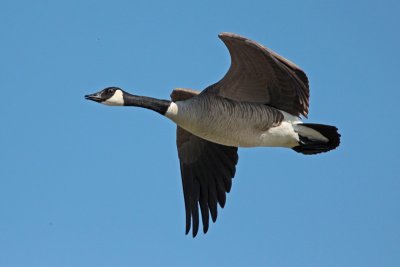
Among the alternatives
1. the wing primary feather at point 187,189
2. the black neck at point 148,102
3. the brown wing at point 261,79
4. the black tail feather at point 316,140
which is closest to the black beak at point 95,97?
the black neck at point 148,102

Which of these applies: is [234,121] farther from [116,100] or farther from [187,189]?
[187,189]

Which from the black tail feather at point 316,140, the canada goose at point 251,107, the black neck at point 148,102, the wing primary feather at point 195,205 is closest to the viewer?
the canada goose at point 251,107

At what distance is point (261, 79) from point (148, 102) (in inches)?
61.5

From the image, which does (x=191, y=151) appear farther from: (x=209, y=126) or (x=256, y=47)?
(x=256, y=47)

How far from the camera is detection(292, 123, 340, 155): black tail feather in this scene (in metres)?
11.3

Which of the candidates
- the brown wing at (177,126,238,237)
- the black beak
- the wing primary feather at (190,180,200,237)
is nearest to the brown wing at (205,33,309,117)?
the brown wing at (177,126,238,237)

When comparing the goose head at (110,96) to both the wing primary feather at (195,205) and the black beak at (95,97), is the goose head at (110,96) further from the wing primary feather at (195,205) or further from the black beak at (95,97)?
the wing primary feather at (195,205)

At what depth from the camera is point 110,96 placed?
11.3m

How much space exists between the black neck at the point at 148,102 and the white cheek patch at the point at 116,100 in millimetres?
70

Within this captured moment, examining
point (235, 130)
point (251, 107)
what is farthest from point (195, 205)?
point (251, 107)

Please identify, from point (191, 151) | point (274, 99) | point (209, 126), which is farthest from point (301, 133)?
point (191, 151)

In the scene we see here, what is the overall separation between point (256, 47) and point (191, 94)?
7.29ft

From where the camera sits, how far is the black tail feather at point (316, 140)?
11.3 m

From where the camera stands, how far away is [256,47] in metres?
10.3
